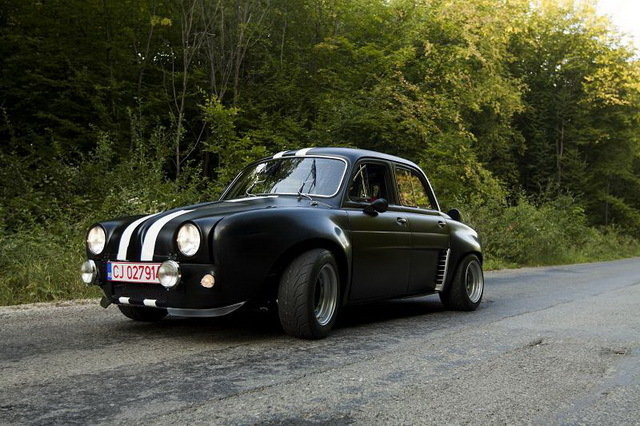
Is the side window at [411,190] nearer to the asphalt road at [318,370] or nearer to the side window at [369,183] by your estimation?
the side window at [369,183]

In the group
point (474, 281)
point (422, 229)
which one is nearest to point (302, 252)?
point (422, 229)

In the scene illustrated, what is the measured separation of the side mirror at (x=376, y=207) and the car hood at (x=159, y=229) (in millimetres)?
700

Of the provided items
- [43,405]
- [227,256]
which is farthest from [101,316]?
[43,405]

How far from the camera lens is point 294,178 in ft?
18.9

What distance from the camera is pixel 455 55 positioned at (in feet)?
68.6

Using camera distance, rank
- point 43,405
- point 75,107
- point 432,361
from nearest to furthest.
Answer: point 43,405 < point 432,361 < point 75,107

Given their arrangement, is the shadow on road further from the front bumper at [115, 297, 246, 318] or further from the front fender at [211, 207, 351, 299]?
the front fender at [211, 207, 351, 299]

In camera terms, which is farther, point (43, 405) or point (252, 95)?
point (252, 95)

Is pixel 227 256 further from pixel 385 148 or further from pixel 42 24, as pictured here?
pixel 42 24

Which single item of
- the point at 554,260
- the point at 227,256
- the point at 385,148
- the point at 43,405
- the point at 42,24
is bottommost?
the point at 554,260

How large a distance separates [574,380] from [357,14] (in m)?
18.6

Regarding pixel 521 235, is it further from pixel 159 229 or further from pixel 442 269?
pixel 159 229

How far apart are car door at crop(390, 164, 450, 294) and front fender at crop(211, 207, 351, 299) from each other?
1610mm

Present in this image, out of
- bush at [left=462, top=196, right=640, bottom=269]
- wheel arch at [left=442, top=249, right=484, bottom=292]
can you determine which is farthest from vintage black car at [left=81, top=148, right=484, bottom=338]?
bush at [left=462, top=196, right=640, bottom=269]
